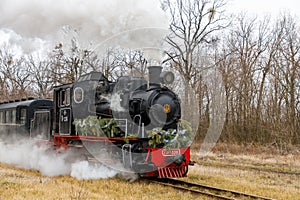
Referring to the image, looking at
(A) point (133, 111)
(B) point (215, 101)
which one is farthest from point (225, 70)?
(A) point (133, 111)

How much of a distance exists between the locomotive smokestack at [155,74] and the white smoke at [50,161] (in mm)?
2943

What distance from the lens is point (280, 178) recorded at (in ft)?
39.3

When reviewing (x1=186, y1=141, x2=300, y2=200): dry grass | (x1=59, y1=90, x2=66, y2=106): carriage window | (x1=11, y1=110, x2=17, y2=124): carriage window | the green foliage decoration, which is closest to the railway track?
(x1=186, y1=141, x2=300, y2=200): dry grass

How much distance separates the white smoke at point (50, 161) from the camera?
1114cm

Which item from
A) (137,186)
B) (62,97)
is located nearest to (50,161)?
(62,97)

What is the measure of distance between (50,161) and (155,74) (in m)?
5.06

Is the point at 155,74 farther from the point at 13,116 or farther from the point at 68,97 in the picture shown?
the point at 13,116

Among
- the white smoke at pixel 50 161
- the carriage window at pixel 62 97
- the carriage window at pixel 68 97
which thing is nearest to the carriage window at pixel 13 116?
the white smoke at pixel 50 161

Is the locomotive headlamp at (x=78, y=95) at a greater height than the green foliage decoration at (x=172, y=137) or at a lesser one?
greater

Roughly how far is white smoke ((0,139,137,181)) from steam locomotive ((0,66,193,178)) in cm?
40

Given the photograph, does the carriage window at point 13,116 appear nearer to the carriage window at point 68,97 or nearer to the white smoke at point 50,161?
the white smoke at point 50,161

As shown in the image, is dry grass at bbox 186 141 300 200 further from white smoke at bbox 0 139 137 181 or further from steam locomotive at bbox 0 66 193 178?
white smoke at bbox 0 139 137 181

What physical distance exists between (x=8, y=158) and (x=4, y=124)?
2.49 metres

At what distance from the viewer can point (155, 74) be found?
11.1m
